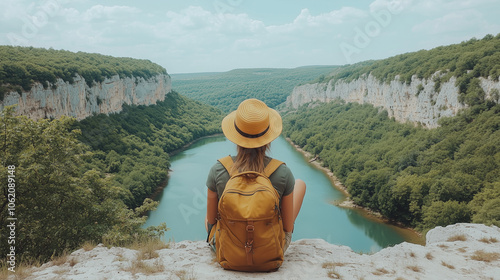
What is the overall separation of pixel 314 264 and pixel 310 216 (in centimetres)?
2029

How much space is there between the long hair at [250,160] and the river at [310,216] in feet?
34.1

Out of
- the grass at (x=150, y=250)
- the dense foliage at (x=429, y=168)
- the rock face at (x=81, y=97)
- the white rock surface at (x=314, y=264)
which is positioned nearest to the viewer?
the white rock surface at (x=314, y=264)

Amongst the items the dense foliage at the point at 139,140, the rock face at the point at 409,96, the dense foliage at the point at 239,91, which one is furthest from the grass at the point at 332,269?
the dense foliage at the point at 239,91

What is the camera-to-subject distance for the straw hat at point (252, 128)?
8.75ft

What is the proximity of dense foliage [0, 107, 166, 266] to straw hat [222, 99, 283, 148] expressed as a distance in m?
2.73

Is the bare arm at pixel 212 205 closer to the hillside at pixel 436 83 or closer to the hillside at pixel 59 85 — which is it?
the hillside at pixel 59 85

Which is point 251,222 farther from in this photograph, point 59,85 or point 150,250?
point 59,85

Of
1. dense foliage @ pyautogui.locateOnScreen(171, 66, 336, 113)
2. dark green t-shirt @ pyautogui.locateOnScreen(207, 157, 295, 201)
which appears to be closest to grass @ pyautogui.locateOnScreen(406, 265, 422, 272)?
dark green t-shirt @ pyautogui.locateOnScreen(207, 157, 295, 201)

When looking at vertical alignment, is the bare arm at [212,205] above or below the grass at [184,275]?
above

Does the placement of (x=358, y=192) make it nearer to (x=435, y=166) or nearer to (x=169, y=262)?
(x=435, y=166)

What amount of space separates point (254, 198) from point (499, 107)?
25.0 metres

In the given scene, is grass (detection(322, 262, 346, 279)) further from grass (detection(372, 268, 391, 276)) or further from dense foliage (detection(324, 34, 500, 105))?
dense foliage (detection(324, 34, 500, 105))

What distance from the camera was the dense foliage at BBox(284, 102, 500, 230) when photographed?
55.7 ft

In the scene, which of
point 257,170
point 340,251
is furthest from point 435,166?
point 257,170
